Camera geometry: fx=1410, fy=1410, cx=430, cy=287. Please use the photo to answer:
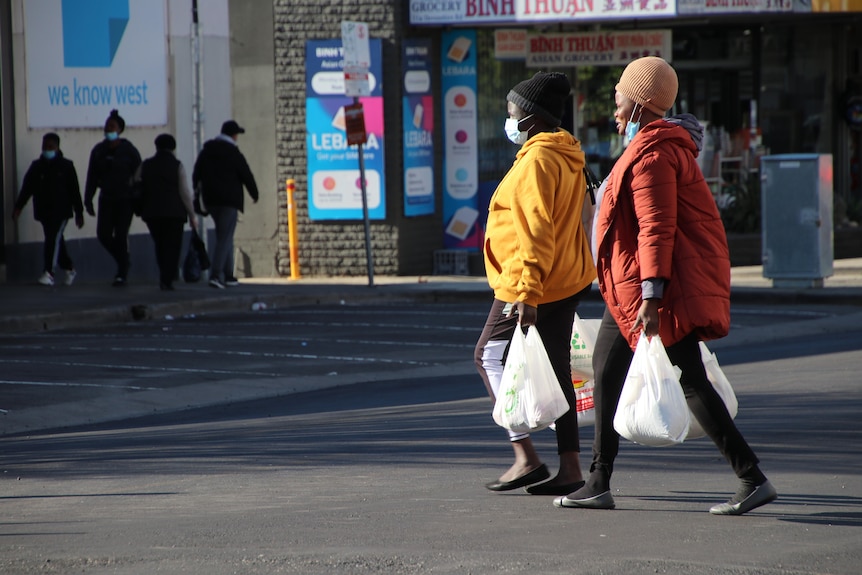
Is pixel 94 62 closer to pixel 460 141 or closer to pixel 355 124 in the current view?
pixel 355 124

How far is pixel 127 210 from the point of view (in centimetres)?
1714

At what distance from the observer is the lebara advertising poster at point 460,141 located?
2017 centimetres

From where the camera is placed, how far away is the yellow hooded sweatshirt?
19.3 feet

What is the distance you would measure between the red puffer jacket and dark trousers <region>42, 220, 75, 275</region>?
12538 millimetres

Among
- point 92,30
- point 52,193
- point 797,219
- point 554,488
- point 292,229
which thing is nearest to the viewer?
point 554,488

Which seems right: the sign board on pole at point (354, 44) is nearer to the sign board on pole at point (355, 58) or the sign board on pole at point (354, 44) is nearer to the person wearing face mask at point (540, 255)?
the sign board on pole at point (355, 58)

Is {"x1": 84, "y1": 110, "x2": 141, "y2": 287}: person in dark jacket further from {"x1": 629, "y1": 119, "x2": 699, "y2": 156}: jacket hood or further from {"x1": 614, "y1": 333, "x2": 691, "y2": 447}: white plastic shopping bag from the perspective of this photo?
{"x1": 614, "y1": 333, "x2": 691, "y2": 447}: white plastic shopping bag

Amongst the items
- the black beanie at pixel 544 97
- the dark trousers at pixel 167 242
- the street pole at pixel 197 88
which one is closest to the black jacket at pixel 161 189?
the dark trousers at pixel 167 242

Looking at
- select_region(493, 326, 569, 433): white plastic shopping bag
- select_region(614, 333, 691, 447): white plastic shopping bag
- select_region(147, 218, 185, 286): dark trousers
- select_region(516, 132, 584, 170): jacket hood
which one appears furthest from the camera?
select_region(147, 218, 185, 286): dark trousers

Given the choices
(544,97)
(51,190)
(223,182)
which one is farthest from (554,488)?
(51,190)

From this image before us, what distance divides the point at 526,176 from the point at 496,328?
0.69 meters

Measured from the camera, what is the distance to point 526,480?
6.21 meters

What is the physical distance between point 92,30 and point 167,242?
3696 millimetres

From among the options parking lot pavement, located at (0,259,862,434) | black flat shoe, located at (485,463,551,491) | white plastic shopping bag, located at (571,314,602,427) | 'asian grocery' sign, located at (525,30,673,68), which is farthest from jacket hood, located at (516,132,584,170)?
'asian grocery' sign, located at (525,30,673,68)
